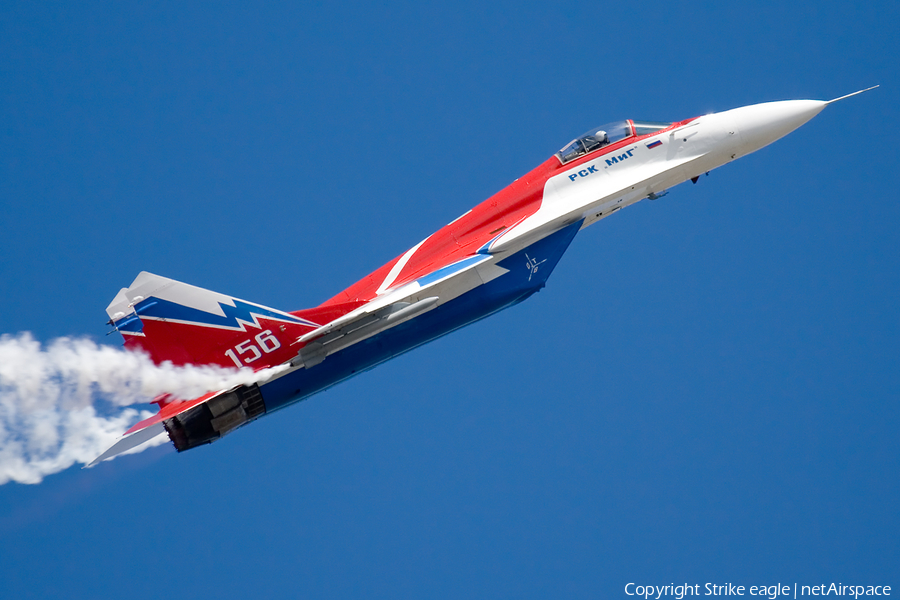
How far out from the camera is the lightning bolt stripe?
1482 cm

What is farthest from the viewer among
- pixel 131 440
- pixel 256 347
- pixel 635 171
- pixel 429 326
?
pixel 635 171

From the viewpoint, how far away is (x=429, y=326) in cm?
1569

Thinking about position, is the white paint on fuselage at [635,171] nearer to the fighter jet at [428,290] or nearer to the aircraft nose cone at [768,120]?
the fighter jet at [428,290]

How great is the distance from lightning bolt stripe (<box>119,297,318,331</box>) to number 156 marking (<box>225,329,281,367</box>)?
0.71 ft

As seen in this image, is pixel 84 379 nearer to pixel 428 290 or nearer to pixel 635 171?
pixel 428 290

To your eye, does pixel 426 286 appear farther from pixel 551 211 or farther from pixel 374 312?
pixel 551 211

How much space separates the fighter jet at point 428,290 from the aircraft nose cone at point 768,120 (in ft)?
0.09

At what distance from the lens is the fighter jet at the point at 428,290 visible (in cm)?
1488

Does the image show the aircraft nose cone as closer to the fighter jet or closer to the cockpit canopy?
the fighter jet

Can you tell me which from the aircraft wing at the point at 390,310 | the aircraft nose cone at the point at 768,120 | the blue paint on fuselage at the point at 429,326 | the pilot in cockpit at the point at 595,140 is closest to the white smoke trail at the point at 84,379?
the blue paint on fuselage at the point at 429,326

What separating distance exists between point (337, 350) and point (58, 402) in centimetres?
464

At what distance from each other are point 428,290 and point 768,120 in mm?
7324

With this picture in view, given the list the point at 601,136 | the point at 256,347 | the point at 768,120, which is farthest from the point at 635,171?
the point at 256,347

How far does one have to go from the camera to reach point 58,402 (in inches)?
587
